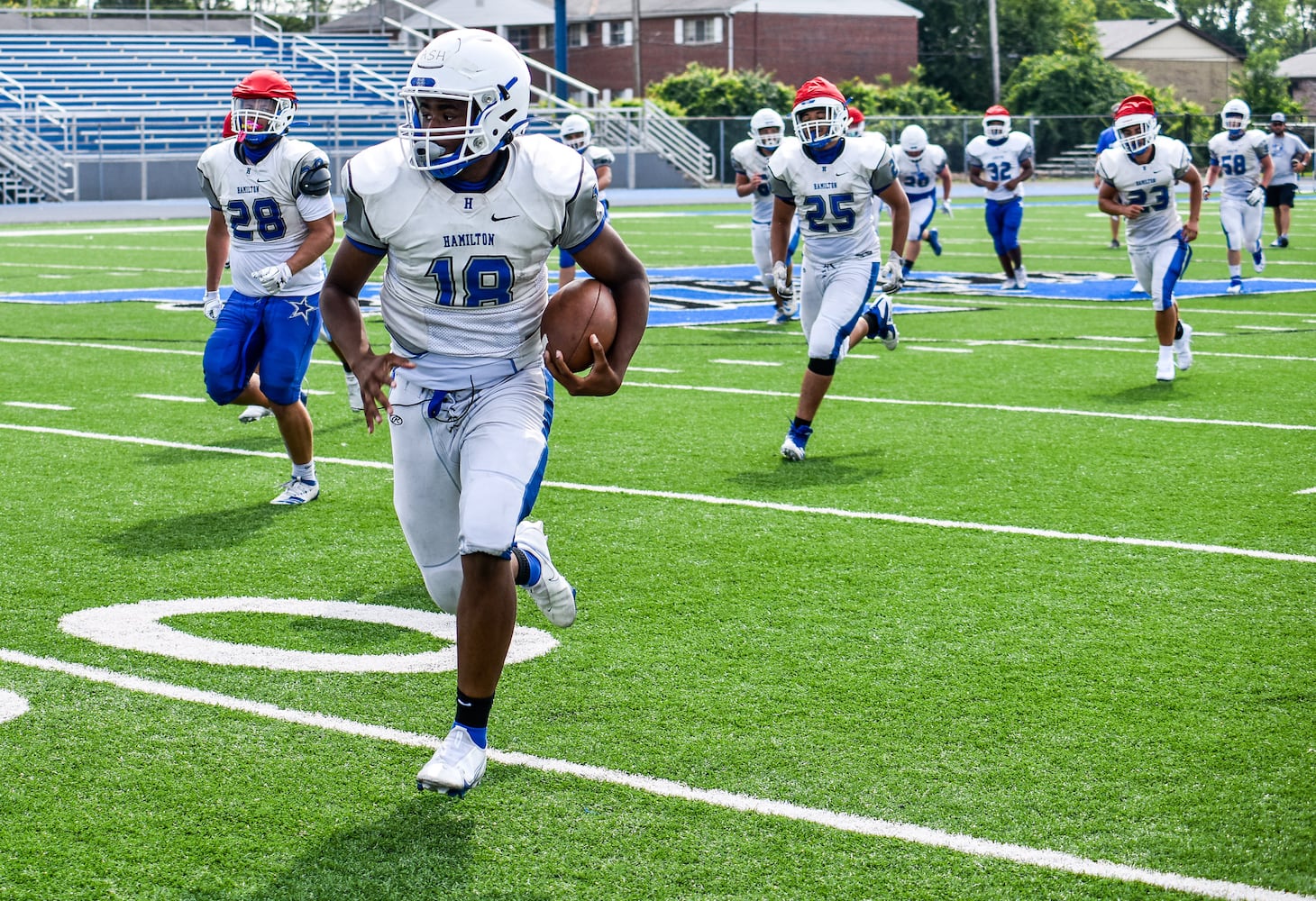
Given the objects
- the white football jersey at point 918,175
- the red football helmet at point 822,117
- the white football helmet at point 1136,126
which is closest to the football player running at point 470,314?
the red football helmet at point 822,117

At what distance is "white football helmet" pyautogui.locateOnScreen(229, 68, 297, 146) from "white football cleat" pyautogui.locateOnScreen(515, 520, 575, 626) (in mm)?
3501

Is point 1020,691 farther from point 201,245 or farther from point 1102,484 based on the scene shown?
point 201,245

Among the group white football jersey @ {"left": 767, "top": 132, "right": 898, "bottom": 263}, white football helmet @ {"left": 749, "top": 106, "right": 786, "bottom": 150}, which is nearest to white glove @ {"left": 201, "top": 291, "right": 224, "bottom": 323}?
white football jersey @ {"left": 767, "top": 132, "right": 898, "bottom": 263}

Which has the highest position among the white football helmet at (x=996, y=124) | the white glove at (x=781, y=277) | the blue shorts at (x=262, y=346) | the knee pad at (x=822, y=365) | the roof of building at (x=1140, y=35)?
the roof of building at (x=1140, y=35)

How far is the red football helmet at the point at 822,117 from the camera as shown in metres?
8.31

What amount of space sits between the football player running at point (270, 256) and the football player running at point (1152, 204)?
5.42 metres

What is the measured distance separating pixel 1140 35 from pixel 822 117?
7365 centimetres

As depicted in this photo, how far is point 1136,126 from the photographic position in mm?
10453

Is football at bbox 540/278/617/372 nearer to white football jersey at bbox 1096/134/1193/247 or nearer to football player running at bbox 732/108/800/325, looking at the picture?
white football jersey at bbox 1096/134/1193/247

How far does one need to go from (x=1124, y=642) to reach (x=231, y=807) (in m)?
2.71

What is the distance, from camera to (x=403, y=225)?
408cm

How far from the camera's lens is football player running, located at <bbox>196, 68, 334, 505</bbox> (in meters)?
7.14

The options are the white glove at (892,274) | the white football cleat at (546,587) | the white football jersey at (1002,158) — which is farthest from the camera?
the white football jersey at (1002,158)

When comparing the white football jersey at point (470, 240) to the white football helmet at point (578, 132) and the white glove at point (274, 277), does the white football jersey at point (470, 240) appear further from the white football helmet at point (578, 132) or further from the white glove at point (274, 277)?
the white football helmet at point (578, 132)
